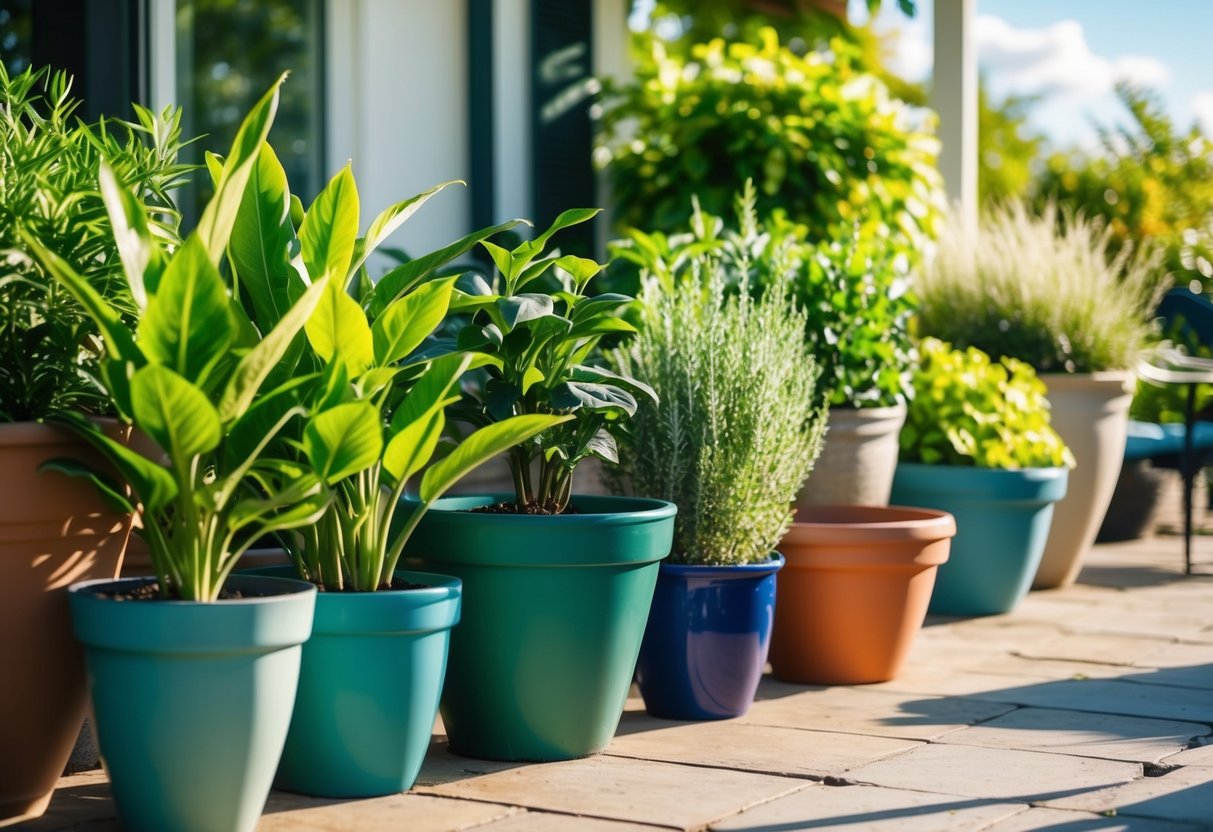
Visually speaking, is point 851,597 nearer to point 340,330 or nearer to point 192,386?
point 340,330

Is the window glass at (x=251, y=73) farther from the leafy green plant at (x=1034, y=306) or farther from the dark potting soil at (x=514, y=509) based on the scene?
the leafy green plant at (x=1034, y=306)

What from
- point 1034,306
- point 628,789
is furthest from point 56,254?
point 1034,306

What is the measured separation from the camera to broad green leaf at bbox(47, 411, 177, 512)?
2281 millimetres

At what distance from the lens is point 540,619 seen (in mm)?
2902

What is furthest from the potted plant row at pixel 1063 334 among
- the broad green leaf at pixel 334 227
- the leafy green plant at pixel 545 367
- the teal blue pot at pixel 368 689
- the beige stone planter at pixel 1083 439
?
the broad green leaf at pixel 334 227

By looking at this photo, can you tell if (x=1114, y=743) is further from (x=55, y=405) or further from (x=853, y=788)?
(x=55, y=405)

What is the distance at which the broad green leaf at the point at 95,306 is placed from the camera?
7.17ft

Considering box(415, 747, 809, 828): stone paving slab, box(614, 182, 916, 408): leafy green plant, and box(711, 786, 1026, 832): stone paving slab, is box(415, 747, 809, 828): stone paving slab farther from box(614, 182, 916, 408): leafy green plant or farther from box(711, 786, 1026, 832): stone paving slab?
box(614, 182, 916, 408): leafy green plant

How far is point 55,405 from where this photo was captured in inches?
103

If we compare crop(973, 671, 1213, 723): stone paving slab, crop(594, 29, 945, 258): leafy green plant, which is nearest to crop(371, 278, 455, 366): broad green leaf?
crop(973, 671, 1213, 723): stone paving slab

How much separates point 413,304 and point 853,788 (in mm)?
1197

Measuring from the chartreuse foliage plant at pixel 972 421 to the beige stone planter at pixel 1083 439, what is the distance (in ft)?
1.12

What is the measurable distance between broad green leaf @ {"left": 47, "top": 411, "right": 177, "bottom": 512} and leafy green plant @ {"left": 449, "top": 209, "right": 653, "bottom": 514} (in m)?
0.70

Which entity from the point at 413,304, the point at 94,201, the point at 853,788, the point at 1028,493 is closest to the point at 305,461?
the point at 413,304
